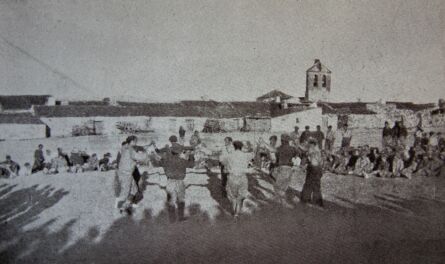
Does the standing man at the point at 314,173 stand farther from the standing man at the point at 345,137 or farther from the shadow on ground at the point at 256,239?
the standing man at the point at 345,137

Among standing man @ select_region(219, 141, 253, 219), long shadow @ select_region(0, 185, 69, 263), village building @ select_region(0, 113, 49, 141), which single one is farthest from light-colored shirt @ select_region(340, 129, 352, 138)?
village building @ select_region(0, 113, 49, 141)

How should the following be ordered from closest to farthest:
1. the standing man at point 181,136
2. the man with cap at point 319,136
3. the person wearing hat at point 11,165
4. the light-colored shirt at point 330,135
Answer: the person wearing hat at point 11,165 → the standing man at point 181,136 → the man with cap at point 319,136 → the light-colored shirt at point 330,135

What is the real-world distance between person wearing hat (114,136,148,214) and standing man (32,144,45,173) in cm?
422

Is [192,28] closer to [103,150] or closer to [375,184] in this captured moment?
[103,150]

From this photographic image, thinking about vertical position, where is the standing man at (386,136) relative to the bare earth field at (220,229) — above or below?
above

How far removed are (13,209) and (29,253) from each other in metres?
1.71

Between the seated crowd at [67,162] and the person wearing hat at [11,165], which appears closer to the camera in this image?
the person wearing hat at [11,165]

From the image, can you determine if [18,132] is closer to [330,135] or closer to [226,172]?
[226,172]

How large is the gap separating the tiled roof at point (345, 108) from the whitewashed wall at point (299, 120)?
0.25 metres

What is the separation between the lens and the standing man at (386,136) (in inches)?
365

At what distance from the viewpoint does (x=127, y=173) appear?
5.81 metres

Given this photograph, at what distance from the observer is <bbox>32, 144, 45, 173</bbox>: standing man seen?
8.90 metres

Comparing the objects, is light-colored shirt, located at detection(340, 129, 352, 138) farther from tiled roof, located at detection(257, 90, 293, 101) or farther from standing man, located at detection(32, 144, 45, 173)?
standing man, located at detection(32, 144, 45, 173)

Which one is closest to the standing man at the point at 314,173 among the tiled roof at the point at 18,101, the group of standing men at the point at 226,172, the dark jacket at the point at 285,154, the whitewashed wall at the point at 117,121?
the group of standing men at the point at 226,172
